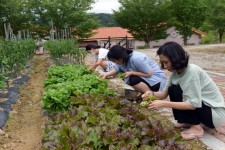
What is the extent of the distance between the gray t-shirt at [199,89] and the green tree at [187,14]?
26292 millimetres

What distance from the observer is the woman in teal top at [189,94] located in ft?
10.5

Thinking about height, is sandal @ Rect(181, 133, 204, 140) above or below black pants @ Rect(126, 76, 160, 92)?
below

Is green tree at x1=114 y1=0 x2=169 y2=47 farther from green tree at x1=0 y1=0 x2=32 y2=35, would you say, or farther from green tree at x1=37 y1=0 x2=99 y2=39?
green tree at x1=0 y1=0 x2=32 y2=35

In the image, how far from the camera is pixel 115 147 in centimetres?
260

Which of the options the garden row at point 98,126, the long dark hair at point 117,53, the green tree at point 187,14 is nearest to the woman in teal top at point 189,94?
the garden row at point 98,126

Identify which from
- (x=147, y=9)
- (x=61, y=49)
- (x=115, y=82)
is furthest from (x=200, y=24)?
(x=115, y=82)

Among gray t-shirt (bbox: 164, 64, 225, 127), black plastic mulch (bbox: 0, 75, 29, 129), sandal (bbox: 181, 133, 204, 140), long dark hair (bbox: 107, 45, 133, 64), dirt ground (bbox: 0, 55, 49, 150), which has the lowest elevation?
dirt ground (bbox: 0, 55, 49, 150)

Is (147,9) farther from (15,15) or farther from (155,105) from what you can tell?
(155,105)

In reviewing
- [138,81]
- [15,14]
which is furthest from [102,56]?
[15,14]

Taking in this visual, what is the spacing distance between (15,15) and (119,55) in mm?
19084

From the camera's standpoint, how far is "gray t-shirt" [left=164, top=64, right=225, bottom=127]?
10.7 feet

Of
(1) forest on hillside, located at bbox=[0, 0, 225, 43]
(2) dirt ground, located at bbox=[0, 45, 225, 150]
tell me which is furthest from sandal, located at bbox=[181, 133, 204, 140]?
(1) forest on hillside, located at bbox=[0, 0, 225, 43]

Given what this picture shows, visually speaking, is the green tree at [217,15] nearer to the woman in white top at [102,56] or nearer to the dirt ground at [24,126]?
the woman in white top at [102,56]

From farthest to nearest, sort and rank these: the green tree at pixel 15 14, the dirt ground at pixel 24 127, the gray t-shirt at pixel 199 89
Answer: the green tree at pixel 15 14 → the dirt ground at pixel 24 127 → the gray t-shirt at pixel 199 89
